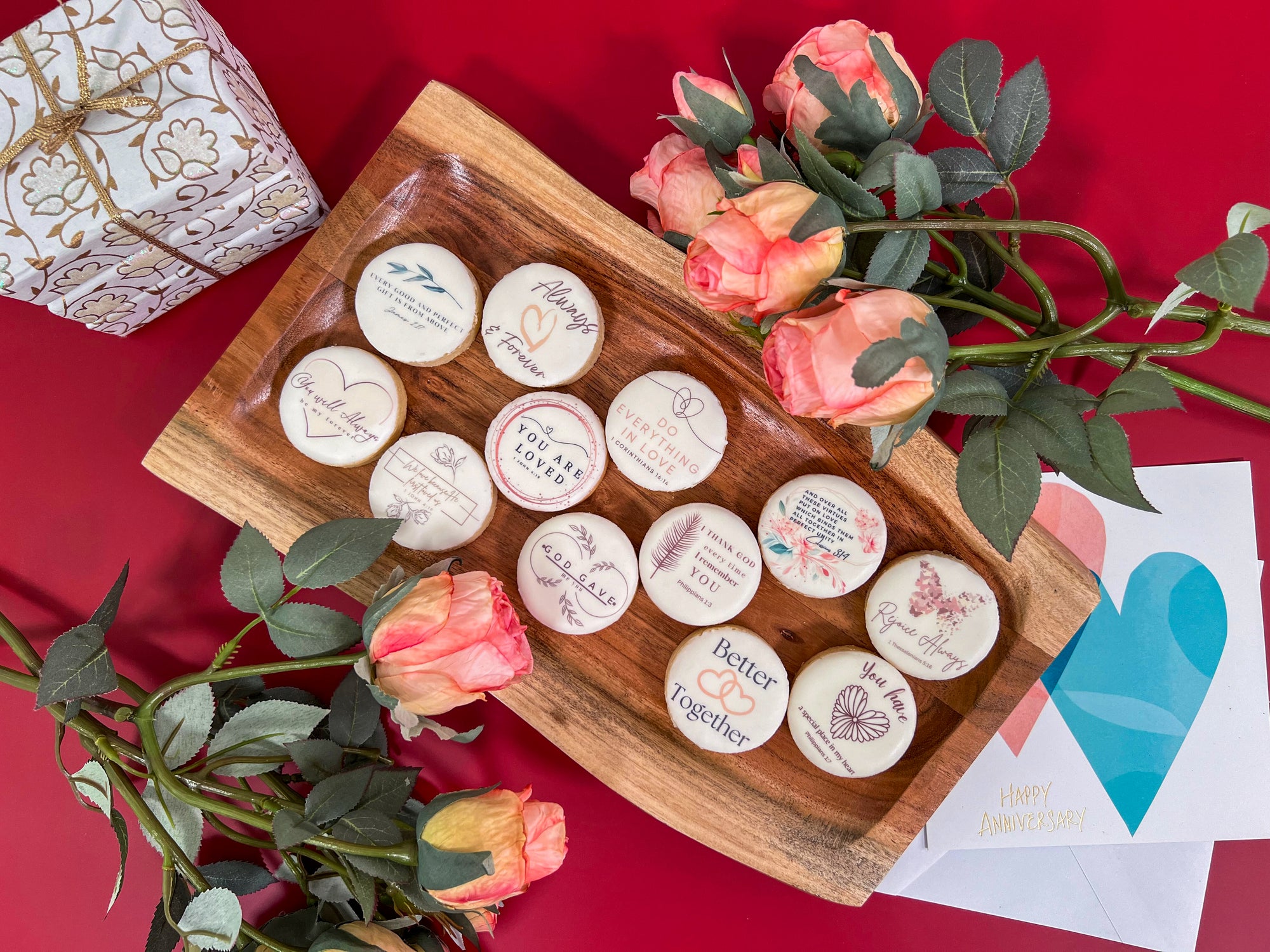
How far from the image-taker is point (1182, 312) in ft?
1.79

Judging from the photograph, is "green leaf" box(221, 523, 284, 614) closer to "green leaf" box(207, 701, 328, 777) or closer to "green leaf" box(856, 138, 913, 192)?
"green leaf" box(207, 701, 328, 777)

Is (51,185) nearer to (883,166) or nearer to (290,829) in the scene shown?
(290,829)

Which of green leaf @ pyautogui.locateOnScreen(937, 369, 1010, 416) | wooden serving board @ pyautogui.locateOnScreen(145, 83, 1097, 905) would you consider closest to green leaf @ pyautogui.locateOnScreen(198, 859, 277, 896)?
wooden serving board @ pyautogui.locateOnScreen(145, 83, 1097, 905)

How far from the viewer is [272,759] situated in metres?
0.62

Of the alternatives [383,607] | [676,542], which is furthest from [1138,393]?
[383,607]

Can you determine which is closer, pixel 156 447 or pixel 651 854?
pixel 156 447

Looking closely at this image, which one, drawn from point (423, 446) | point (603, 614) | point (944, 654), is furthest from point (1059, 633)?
point (423, 446)

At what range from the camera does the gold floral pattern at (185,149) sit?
0.65 meters

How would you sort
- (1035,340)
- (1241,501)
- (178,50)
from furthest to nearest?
(1241,501) < (178,50) < (1035,340)

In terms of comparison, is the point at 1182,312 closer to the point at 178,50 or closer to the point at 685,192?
the point at 685,192

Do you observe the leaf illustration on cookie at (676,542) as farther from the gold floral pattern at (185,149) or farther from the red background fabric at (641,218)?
the gold floral pattern at (185,149)

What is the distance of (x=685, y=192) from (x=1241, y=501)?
72cm

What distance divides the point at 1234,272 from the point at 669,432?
1.44 ft

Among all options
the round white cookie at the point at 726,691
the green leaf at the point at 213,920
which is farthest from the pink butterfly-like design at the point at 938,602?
the green leaf at the point at 213,920
